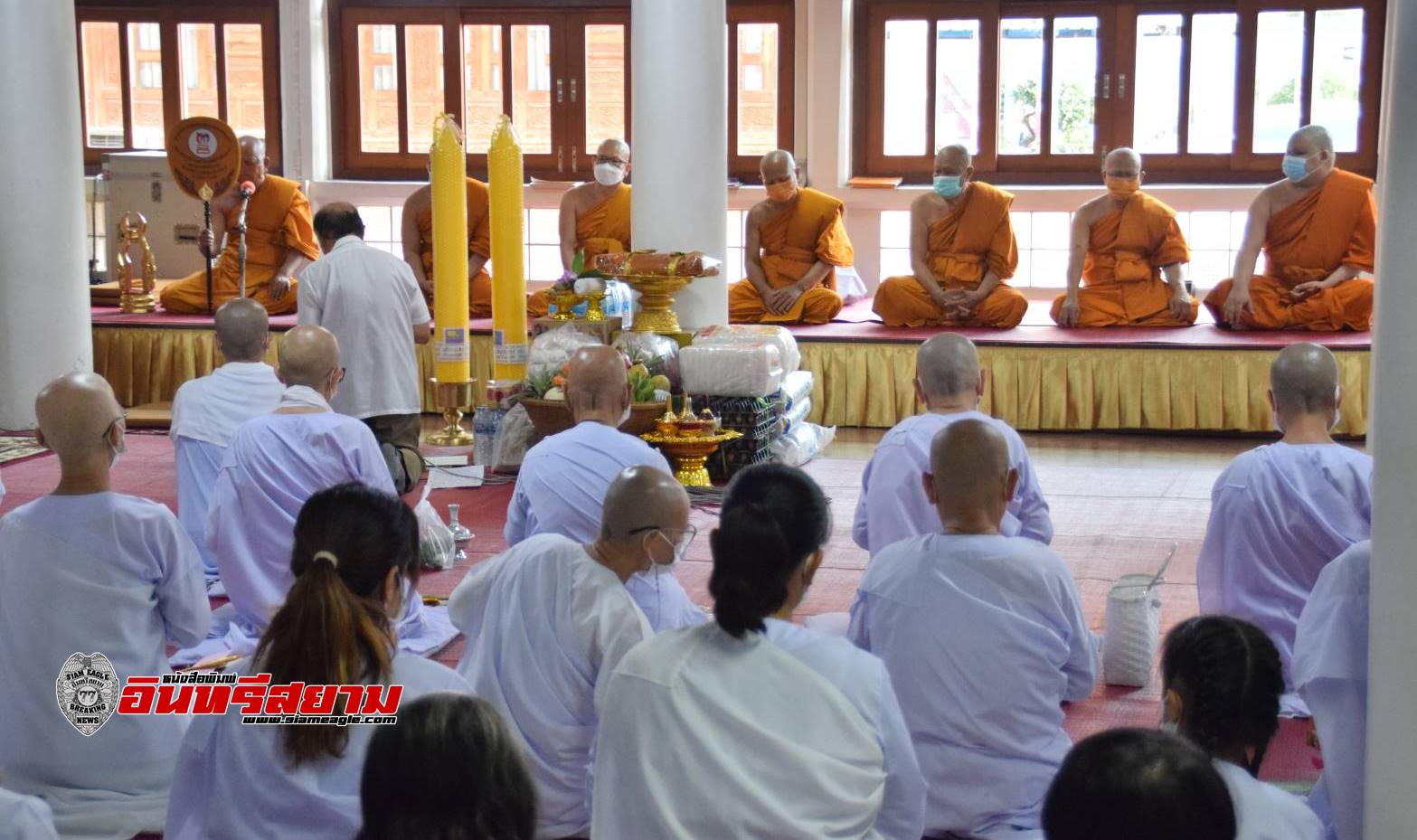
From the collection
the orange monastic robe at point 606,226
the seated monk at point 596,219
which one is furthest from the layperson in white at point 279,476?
the orange monastic robe at point 606,226

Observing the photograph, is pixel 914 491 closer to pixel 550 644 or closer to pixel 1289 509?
pixel 1289 509

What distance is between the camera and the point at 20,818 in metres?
1.91

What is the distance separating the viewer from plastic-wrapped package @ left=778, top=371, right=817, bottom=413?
701cm

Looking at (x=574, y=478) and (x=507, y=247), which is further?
(x=507, y=247)

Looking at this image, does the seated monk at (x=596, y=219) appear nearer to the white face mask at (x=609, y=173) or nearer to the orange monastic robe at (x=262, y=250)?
the white face mask at (x=609, y=173)

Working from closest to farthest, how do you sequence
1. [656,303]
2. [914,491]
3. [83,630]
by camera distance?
[83,630]
[914,491]
[656,303]

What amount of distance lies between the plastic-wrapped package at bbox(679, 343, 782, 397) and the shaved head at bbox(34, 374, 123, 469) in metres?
3.60

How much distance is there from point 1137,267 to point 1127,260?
0.20 ft

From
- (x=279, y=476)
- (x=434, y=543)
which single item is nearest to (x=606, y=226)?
(x=434, y=543)

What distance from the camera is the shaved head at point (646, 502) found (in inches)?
111

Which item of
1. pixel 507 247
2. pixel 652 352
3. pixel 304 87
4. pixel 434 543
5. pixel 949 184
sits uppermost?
pixel 304 87

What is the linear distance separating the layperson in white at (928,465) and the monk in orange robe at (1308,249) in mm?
4502

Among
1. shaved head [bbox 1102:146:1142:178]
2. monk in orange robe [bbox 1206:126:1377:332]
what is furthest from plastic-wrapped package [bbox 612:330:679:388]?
monk in orange robe [bbox 1206:126:1377:332]

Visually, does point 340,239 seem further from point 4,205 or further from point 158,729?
point 158,729
